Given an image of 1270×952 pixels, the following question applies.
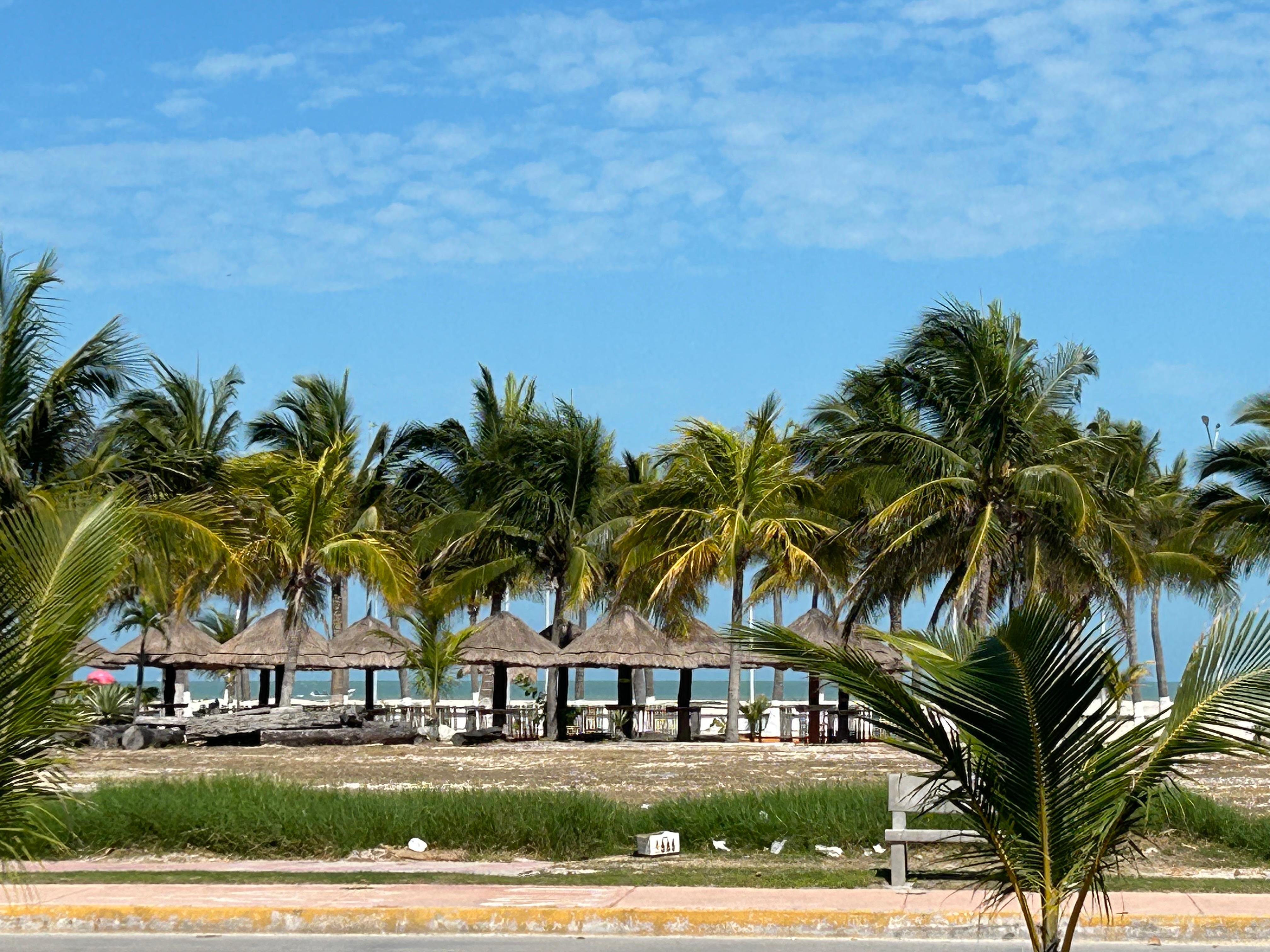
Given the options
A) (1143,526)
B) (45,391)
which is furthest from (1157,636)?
(45,391)

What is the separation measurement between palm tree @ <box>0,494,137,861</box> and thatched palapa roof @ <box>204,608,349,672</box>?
3077cm

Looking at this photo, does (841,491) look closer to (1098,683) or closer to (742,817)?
(742,817)

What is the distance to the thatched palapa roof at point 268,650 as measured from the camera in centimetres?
3859

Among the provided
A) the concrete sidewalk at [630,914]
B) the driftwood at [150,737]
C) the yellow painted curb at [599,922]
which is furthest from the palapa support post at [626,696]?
the yellow painted curb at [599,922]

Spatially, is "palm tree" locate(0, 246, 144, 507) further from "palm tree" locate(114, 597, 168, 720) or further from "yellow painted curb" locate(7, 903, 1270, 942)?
"palm tree" locate(114, 597, 168, 720)

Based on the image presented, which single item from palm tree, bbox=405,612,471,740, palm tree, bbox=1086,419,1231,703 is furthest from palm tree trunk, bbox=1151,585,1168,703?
palm tree, bbox=405,612,471,740

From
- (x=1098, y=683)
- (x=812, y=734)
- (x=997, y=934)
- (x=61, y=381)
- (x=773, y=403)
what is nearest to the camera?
(x=1098, y=683)

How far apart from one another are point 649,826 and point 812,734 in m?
22.6

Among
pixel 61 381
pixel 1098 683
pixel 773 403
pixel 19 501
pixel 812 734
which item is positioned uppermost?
pixel 773 403

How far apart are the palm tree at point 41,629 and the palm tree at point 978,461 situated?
76.8 ft

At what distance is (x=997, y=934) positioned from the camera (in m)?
10.7

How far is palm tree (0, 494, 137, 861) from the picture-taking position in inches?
279

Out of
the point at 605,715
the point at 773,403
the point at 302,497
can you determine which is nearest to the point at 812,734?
the point at 605,715

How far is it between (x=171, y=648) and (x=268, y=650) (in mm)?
2985
